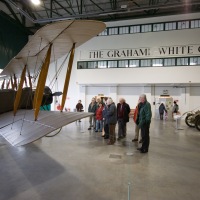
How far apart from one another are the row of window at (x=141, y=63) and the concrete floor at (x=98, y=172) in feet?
35.0

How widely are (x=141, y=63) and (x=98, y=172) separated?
13.7 metres

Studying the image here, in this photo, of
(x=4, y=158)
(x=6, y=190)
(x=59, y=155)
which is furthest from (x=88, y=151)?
(x=6, y=190)

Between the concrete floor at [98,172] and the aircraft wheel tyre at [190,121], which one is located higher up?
the aircraft wheel tyre at [190,121]

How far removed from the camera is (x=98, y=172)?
422 cm

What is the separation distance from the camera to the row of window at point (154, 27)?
15797 mm

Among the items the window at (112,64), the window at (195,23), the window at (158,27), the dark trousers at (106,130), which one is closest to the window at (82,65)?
the window at (112,64)

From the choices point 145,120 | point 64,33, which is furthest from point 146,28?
point 64,33

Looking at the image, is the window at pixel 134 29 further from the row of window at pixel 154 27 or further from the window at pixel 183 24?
the window at pixel 183 24

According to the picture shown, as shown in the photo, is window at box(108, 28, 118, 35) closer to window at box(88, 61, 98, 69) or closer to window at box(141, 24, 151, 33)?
window at box(141, 24, 151, 33)

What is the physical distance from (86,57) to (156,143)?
1280 cm

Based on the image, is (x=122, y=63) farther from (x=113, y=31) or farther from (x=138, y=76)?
(x=113, y=31)

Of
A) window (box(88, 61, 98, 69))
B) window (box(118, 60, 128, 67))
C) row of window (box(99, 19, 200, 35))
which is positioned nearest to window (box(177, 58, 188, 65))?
row of window (box(99, 19, 200, 35))

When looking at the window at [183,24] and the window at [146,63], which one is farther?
the window at [146,63]

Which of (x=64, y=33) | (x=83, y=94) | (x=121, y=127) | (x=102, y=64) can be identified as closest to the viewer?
(x=64, y=33)
